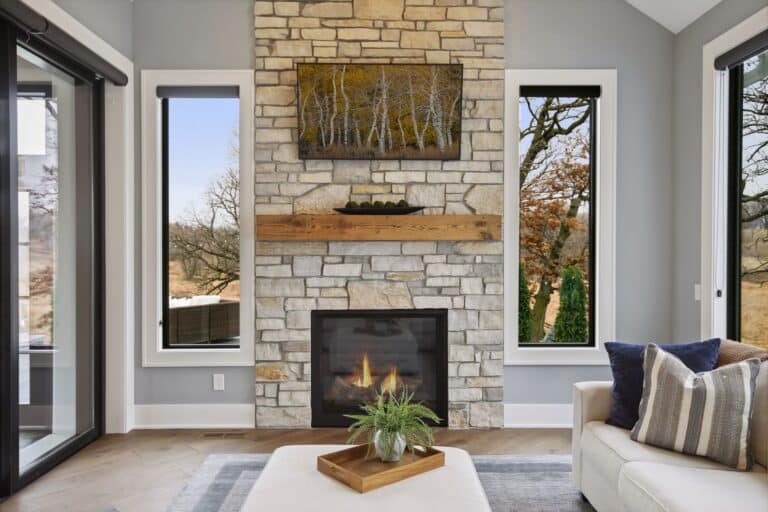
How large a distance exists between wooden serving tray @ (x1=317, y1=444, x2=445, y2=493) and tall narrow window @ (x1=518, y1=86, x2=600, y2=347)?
2.07 m

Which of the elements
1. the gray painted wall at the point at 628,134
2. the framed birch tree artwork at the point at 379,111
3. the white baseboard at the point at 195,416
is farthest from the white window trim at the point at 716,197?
the white baseboard at the point at 195,416

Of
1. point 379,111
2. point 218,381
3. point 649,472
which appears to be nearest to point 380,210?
point 379,111

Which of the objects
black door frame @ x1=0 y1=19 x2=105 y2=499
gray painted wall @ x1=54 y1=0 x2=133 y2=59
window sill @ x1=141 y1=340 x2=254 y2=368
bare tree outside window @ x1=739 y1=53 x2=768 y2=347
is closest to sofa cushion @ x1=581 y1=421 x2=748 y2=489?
bare tree outside window @ x1=739 y1=53 x2=768 y2=347

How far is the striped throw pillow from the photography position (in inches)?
90.1

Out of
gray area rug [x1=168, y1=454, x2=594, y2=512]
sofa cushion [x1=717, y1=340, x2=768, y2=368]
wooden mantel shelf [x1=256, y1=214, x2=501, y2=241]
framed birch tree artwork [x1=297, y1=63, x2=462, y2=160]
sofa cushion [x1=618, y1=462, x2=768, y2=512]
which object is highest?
framed birch tree artwork [x1=297, y1=63, x2=462, y2=160]

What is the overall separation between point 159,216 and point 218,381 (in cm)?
120

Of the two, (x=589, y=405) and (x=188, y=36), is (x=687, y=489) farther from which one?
(x=188, y=36)

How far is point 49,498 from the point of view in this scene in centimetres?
291

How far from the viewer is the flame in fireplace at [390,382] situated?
4094 millimetres

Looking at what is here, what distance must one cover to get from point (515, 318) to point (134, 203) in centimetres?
271

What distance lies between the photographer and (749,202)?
344 cm

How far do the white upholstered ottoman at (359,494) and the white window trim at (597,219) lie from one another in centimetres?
189

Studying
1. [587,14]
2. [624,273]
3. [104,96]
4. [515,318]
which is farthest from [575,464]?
[104,96]

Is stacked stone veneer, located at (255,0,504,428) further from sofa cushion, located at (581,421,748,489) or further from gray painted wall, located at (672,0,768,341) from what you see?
sofa cushion, located at (581,421,748,489)
